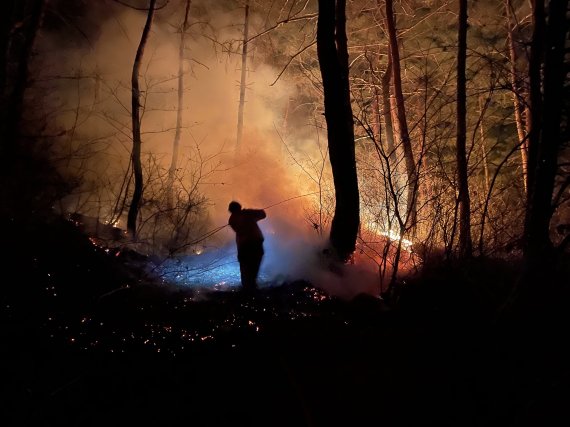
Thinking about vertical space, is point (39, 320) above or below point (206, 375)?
above

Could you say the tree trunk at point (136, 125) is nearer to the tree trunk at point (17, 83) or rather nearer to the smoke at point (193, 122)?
the smoke at point (193, 122)

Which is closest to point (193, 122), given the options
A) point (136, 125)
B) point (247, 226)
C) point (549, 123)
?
point (136, 125)

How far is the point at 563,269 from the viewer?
5711 mm

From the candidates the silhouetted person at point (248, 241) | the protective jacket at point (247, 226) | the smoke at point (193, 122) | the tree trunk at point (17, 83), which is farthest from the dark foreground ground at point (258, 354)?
the smoke at point (193, 122)

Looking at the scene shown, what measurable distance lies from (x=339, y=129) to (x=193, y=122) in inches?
402

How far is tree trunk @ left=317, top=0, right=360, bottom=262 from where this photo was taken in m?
8.27

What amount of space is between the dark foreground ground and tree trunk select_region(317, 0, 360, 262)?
A: 7.32 ft

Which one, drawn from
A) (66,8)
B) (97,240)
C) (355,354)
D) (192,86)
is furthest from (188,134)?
(355,354)

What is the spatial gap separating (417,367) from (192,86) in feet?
51.4

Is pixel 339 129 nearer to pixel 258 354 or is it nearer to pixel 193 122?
pixel 258 354

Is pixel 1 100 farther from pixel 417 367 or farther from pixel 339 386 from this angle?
pixel 417 367

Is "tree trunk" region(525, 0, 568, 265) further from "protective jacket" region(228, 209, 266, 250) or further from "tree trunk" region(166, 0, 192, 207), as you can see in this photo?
"tree trunk" region(166, 0, 192, 207)

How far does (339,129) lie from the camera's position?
835 centimetres

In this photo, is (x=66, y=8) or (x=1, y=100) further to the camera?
(x=66, y=8)
